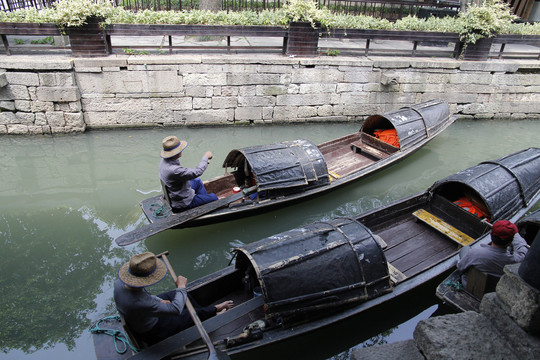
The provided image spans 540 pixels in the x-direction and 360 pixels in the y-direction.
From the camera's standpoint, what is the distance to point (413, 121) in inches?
326

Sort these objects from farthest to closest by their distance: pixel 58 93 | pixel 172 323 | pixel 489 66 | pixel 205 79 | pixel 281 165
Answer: pixel 489 66
pixel 205 79
pixel 58 93
pixel 281 165
pixel 172 323

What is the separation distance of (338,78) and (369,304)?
6997 mm

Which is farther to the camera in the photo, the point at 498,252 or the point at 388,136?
the point at 388,136

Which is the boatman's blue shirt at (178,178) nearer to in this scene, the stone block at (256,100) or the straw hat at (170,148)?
the straw hat at (170,148)

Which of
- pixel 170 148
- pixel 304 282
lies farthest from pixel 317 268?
pixel 170 148

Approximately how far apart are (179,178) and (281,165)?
164 cm

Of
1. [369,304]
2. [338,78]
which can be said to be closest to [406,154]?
[338,78]

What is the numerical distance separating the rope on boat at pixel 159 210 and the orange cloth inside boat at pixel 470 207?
4.62 meters

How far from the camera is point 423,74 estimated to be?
34.4 ft

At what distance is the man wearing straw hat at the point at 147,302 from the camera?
3479mm

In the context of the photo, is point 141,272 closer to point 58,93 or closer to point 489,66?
point 58,93

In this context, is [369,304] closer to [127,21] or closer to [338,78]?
[338,78]

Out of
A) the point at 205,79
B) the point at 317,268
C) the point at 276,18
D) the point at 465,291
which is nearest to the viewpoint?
the point at 317,268

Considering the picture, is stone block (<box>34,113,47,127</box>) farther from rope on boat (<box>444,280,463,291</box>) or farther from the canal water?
rope on boat (<box>444,280,463,291</box>)
